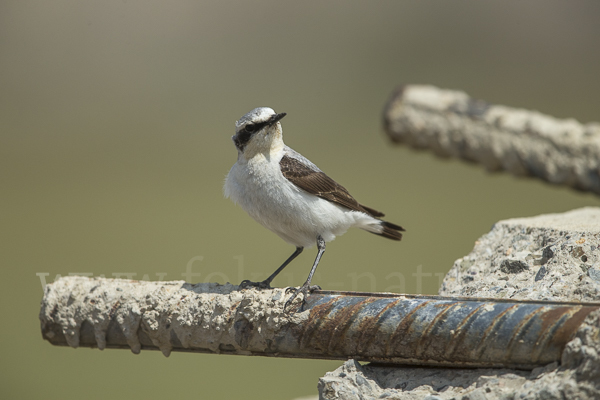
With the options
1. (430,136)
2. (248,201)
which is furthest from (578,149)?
(248,201)

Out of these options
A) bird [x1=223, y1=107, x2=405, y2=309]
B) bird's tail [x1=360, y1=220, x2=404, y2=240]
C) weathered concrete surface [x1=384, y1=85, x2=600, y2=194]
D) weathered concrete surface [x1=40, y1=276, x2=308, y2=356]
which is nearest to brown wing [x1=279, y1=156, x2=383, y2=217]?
bird [x1=223, y1=107, x2=405, y2=309]

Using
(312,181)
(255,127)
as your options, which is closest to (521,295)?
(312,181)

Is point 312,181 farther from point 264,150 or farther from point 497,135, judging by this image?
point 497,135

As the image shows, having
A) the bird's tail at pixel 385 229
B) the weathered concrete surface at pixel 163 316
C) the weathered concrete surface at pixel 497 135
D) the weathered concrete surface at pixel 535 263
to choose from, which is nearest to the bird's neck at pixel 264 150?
the weathered concrete surface at pixel 163 316

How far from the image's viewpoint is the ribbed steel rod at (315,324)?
2.06m

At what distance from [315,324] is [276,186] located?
3.34ft

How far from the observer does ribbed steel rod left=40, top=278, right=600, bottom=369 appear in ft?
6.77

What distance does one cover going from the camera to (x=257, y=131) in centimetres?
321

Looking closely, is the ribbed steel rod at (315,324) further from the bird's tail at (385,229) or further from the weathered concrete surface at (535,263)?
the bird's tail at (385,229)

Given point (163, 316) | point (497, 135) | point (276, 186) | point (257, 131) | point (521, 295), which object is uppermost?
point (497, 135)

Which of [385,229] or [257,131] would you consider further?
[385,229]

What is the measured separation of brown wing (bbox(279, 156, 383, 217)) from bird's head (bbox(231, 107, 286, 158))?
0.49 feet

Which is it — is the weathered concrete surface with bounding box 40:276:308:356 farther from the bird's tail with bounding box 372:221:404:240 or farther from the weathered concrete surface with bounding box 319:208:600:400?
the bird's tail with bounding box 372:221:404:240

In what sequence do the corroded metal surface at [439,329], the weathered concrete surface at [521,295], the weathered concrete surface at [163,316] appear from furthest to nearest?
the weathered concrete surface at [163,316] < the corroded metal surface at [439,329] < the weathered concrete surface at [521,295]
